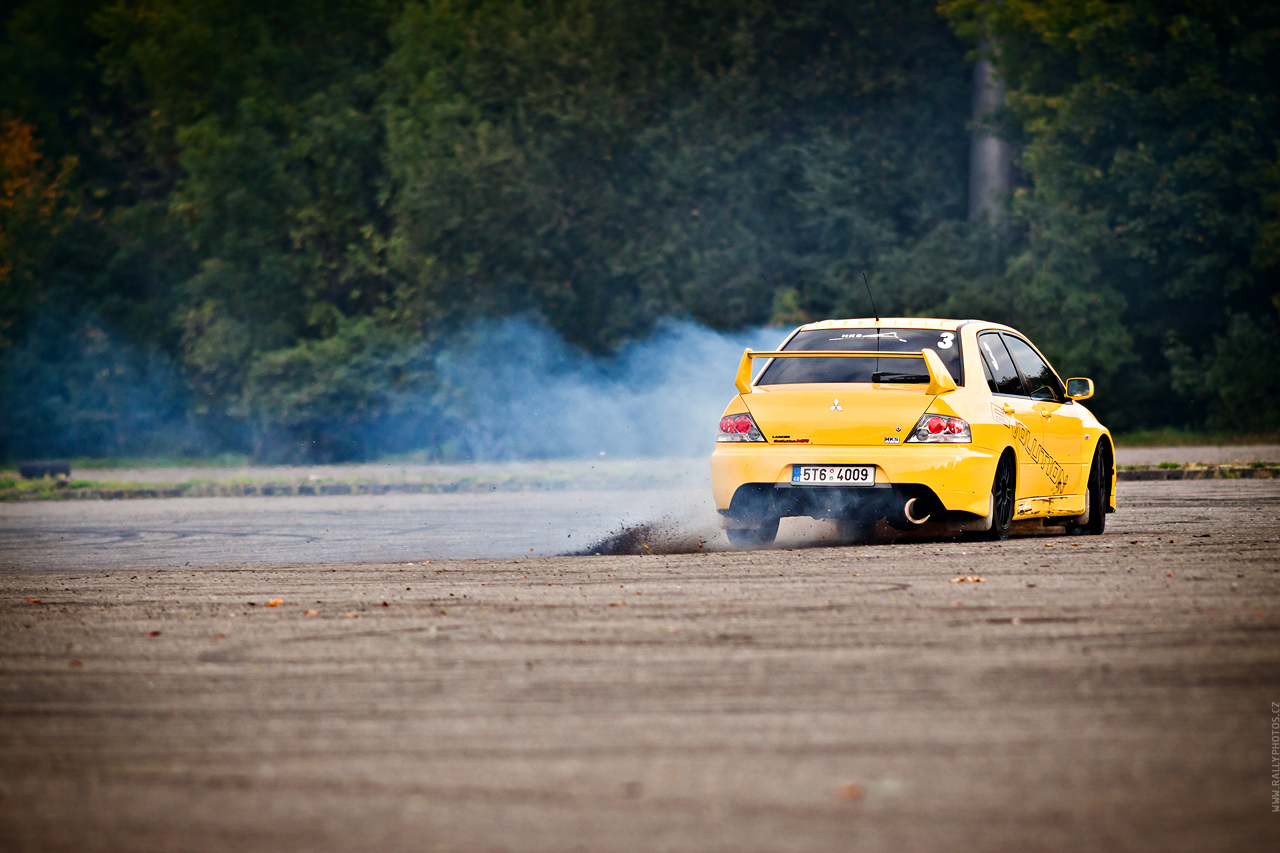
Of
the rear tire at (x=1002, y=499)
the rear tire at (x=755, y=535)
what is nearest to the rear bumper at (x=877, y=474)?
the rear tire at (x=1002, y=499)

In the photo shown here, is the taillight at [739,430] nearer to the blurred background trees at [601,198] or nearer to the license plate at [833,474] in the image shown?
the license plate at [833,474]

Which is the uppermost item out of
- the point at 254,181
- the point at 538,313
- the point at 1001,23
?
the point at 1001,23

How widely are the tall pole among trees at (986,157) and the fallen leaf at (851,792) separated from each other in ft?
111

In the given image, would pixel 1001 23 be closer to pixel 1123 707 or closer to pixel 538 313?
pixel 538 313

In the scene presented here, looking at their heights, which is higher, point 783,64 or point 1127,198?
point 783,64

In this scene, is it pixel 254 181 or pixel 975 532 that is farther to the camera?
pixel 254 181

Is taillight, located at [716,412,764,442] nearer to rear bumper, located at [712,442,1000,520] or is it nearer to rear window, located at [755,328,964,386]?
rear bumper, located at [712,442,1000,520]

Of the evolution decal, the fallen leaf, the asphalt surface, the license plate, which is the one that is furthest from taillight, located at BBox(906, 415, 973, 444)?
the fallen leaf

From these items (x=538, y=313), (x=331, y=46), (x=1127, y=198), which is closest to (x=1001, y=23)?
(x=1127, y=198)

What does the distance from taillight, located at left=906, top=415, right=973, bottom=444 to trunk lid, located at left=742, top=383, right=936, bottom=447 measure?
0.18 feet

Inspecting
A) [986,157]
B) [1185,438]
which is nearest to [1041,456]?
[1185,438]

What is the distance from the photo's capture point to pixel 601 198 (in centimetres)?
3712

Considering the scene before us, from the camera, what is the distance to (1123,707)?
5.29 meters

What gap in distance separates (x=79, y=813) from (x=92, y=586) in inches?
222
